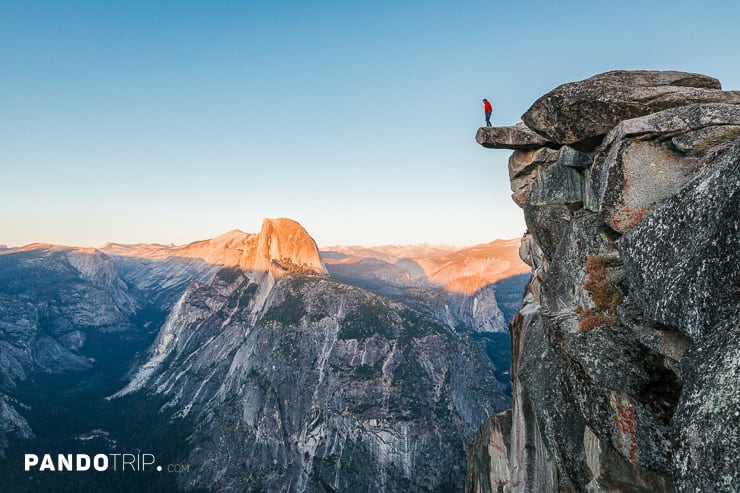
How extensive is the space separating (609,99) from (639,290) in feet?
33.9

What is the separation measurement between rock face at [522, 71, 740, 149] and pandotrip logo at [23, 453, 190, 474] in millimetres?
168514

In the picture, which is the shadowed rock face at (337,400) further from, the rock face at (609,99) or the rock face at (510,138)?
the rock face at (609,99)

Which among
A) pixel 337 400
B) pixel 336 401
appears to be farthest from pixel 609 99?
pixel 336 401

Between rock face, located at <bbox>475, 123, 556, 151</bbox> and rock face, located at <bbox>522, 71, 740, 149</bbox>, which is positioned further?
rock face, located at <bbox>475, 123, 556, 151</bbox>

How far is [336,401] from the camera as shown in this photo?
156 m

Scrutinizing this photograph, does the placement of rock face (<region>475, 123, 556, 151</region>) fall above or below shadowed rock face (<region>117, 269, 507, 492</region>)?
above

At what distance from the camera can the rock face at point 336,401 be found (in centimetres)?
13988

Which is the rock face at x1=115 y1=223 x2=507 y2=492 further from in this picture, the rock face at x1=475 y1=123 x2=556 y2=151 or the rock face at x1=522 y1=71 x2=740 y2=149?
the rock face at x1=522 y1=71 x2=740 y2=149

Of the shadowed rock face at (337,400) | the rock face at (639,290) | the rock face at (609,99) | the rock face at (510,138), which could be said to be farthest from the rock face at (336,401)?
the rock face at (609,99)

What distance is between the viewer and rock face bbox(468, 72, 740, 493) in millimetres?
9859

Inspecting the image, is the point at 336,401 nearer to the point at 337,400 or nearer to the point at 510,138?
the point at 337,400

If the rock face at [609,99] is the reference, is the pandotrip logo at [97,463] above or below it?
below

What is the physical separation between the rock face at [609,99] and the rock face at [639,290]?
0.06 m

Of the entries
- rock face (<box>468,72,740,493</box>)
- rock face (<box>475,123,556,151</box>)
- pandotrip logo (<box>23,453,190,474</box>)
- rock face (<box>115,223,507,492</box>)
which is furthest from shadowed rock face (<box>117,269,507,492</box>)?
rock face (<box>475,123,556,151</box>)
